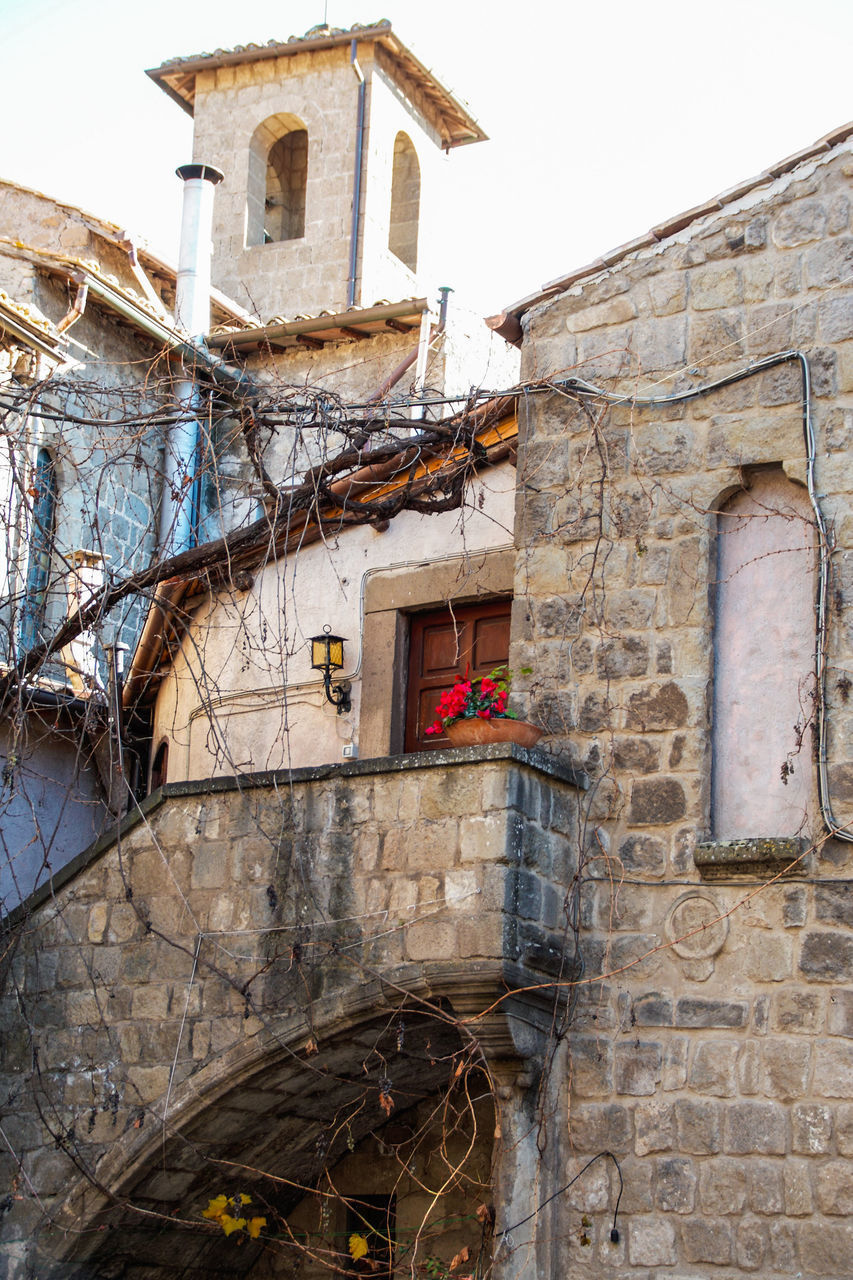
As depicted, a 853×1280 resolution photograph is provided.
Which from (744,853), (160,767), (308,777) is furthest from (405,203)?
(744,853)

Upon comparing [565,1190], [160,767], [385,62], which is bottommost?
[565,1190]

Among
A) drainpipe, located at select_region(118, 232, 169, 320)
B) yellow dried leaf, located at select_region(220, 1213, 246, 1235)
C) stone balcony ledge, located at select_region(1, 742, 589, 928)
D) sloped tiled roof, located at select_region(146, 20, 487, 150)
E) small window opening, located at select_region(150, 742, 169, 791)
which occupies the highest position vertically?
sloped tiled roof, located at select_region(146, 20, 487, 150)

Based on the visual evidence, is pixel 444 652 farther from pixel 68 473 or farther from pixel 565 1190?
pixel 68 473

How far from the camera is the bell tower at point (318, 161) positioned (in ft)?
59.2

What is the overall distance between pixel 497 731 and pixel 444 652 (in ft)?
7.60

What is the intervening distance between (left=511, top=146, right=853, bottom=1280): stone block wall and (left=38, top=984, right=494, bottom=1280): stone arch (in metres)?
0.82

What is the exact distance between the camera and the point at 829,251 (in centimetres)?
745

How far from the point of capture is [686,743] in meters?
7.26

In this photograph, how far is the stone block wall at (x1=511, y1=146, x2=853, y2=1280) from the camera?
6.64 metres

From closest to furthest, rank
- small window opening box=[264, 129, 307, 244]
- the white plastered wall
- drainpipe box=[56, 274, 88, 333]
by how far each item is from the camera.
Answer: the white plastered wall
drainpipe box=[56, 274, 88, 333]
small window opening box=[264, 129, 307, 244]

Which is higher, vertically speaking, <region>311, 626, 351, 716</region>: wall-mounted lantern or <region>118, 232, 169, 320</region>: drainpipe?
<region>118, 232, 169, 320</region>: drainpipe

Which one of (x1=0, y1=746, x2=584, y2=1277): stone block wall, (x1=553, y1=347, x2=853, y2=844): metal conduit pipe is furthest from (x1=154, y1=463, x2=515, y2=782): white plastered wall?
(x1=0, y1=746, x2=584, y2=1277): stone block wall

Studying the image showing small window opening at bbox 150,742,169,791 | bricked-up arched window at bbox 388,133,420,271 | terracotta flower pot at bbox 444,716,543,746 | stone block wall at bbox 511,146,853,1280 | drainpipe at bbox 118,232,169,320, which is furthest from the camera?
bricked-up arched window at bbox 388,133,420,271

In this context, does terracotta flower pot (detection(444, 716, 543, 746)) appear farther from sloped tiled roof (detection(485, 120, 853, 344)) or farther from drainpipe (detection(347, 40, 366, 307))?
drainpipe (detection(347, 40, 366, 307))
